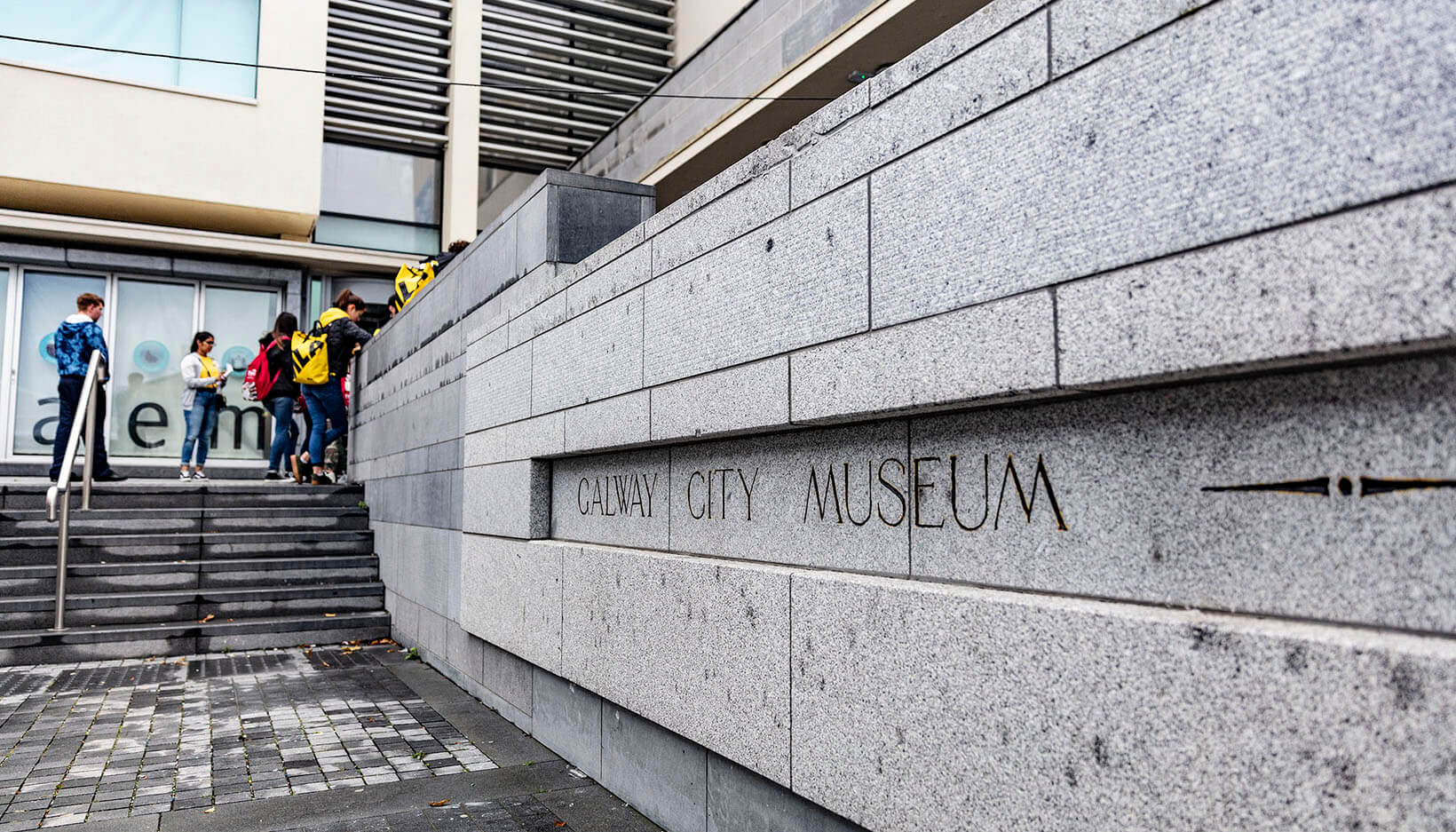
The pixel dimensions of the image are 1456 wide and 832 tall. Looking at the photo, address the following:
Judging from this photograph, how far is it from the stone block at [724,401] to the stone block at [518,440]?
1219mm

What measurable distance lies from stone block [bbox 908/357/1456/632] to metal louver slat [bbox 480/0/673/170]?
581 inches

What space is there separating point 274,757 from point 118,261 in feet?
36.7

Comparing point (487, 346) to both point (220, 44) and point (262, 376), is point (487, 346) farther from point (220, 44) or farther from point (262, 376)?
point (220, 44)

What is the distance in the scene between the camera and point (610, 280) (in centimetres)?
468

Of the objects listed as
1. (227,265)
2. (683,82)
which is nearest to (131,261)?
(227,265)

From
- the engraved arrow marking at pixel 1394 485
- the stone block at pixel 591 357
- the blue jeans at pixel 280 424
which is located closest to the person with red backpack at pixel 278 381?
the blue jeans at pixel 280 424

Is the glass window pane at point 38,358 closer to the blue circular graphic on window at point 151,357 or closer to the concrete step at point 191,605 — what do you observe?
the blue circular graphic on window at point 151,357

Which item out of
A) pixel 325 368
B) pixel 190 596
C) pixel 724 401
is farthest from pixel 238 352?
pixel 724 401

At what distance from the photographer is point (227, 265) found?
1439cm

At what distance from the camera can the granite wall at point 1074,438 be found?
1688mm

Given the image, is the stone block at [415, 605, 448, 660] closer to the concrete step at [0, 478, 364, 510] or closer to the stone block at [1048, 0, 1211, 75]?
the concrete step at [0, 478, 364, 510]

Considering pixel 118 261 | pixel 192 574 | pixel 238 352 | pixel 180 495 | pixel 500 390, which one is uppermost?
pixel 118 261

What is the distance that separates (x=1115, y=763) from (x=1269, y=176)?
3.89 ft

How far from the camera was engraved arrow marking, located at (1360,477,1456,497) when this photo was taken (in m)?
1.65
